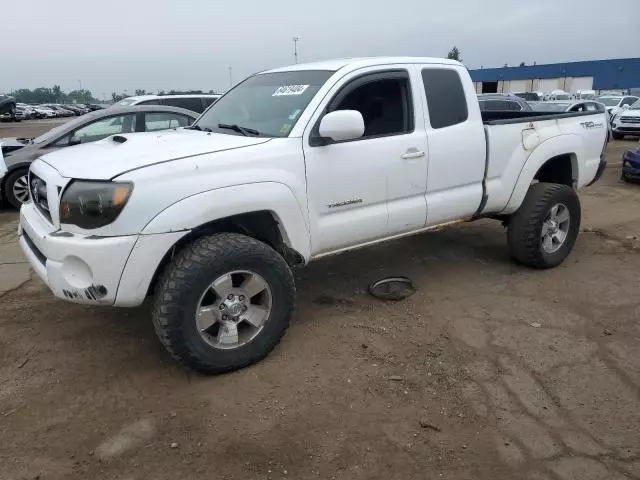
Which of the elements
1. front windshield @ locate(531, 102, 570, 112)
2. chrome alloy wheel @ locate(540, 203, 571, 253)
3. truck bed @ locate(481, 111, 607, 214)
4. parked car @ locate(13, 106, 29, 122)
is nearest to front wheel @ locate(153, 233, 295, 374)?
truck bed @ locate(481, 111, 607, 214)

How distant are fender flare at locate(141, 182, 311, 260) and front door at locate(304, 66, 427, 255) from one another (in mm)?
139

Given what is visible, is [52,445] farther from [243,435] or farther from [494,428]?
[494,428]

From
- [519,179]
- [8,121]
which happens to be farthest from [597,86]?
[519,179]

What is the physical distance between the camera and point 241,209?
3229mm

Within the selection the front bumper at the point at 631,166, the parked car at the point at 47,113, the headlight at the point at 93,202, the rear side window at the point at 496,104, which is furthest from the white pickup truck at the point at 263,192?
the parked car at the point at 47,113

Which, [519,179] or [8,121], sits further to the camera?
[8,121]

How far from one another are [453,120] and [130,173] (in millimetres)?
2605

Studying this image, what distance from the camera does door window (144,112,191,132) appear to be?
816 centimetres

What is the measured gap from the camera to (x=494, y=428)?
284cm

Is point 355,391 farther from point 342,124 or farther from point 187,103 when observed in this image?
point 187,103

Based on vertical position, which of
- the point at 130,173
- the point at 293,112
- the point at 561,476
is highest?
the point at 293,112

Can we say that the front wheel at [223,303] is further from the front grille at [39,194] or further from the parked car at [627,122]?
the parked car at [627,122]

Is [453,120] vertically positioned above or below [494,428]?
above

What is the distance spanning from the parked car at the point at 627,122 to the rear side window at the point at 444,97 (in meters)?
16.2
